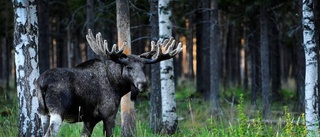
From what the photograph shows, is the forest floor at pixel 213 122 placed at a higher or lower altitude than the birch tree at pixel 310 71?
lower

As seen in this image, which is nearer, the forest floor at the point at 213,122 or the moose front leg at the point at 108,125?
the forest floor at the point at 213,122

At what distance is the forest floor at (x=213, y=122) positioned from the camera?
7184mm

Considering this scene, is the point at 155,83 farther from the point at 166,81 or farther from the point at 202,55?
the point at 202,55

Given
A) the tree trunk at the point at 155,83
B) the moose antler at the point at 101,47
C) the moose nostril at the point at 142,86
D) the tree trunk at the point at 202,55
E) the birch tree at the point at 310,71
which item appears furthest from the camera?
the tree trunk at the point at 202,55

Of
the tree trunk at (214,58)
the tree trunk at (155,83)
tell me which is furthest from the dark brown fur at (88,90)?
the tree trunk at (214,58)

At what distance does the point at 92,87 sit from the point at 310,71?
4.60 metres

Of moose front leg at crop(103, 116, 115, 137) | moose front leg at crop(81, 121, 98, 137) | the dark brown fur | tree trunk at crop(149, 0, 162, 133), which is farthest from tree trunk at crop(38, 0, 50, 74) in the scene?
moose front leg at crop(103, 116, 115, 137)

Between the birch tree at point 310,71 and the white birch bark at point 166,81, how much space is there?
3156 millimetres

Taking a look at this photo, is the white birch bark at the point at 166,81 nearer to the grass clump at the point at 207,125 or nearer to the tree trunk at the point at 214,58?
the grass clump at the point at 207,125

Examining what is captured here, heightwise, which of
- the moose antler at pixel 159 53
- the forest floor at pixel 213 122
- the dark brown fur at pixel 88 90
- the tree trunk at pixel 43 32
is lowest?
the forest floor at pixel 213 122

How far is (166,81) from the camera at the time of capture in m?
11.4

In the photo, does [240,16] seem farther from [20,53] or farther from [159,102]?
[20,53]

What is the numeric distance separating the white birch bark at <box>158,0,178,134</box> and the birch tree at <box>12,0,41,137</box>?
330 centimetres

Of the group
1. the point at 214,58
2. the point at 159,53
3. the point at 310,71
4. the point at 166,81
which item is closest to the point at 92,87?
the point at 159,53
